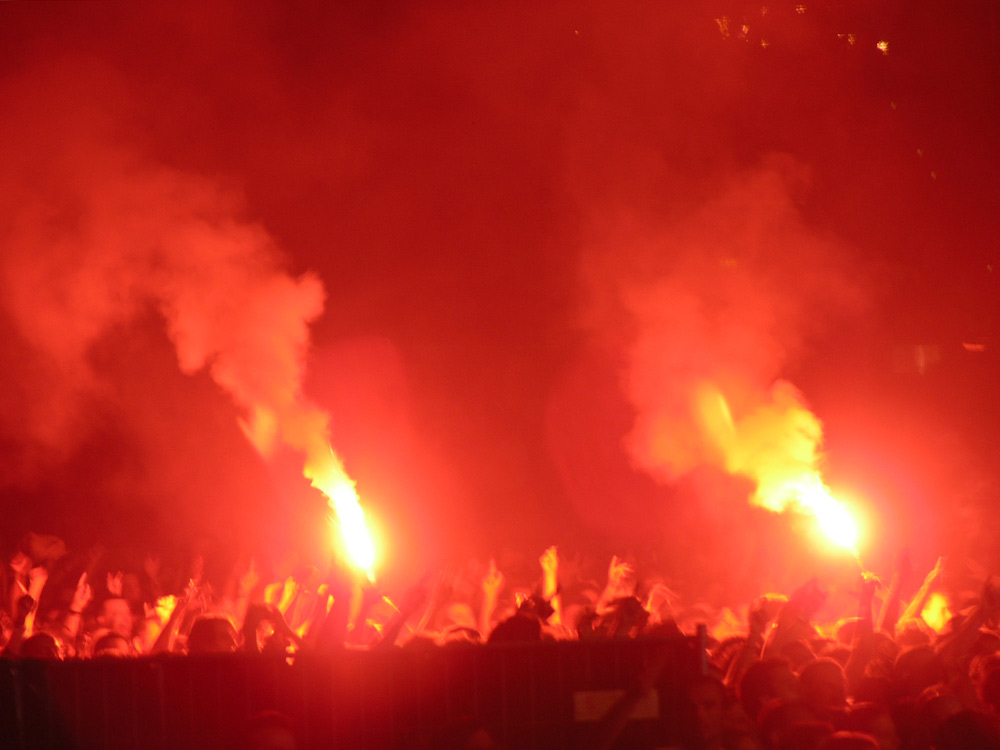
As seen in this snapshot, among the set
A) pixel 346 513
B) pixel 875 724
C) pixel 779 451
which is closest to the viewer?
pixel 875 724

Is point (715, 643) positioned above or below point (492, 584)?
below

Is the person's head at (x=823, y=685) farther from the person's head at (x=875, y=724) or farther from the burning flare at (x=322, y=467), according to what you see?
the burning flare at (x=322, y=467)

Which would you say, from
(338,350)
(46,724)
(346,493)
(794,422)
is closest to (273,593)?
(346,493)

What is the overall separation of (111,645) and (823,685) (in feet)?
11.7

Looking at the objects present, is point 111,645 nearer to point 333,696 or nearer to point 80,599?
point 333,696

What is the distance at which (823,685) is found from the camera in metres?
5.29

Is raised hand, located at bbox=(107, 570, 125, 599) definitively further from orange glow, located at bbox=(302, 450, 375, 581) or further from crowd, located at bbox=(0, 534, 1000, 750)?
orange glow, located at bbox=(302, 450, 375, 581)

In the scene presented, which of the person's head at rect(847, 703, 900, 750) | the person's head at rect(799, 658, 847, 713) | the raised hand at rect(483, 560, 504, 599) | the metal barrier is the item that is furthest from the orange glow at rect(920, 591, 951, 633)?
the metal barrier

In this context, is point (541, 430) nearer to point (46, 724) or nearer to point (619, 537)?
point (619, 537)

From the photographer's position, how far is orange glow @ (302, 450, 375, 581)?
7562mm

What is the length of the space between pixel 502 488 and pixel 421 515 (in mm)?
1299

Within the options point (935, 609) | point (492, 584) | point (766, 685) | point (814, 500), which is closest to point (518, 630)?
point (766, 685)

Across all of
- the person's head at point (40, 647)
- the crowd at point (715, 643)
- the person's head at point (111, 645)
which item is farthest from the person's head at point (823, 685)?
the person's head at point (40, 647)

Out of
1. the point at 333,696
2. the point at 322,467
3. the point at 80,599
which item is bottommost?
the point at 333,696
